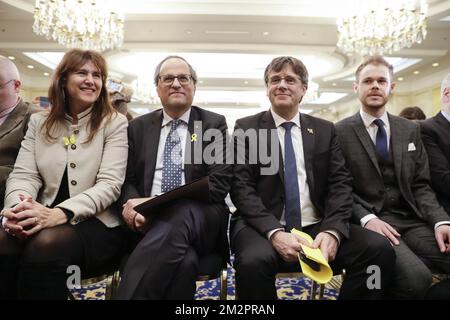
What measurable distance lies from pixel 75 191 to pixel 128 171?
0.33m

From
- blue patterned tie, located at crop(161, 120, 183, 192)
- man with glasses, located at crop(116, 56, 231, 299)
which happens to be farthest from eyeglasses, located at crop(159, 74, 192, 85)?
blue patterned tie, located at crop(161, 120, 183, 192)

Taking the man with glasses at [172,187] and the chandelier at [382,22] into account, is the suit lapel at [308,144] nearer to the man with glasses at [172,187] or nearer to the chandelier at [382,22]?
the man with glasses at [172,187]

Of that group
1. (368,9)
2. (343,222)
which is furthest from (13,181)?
(368,9)

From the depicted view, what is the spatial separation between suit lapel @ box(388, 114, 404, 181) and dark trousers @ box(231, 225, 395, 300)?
54cm

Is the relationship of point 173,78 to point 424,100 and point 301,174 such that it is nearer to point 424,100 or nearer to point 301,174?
point 301,174

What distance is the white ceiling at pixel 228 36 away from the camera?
6664 mm

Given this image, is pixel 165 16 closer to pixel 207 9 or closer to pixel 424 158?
pixel 207 9

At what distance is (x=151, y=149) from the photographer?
77.6 inches

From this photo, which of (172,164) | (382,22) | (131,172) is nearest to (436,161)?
(172,164)

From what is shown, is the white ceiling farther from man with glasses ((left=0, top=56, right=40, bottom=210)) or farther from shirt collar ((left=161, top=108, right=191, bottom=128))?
shirt collar ((left=161, top=108, right=191, bottom=128))

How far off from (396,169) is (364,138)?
0.27m

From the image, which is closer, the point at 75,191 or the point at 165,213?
the point at 165,213

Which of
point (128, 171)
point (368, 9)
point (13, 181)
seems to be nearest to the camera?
point (13, 181)

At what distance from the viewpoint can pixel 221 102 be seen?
16062 millimetres
